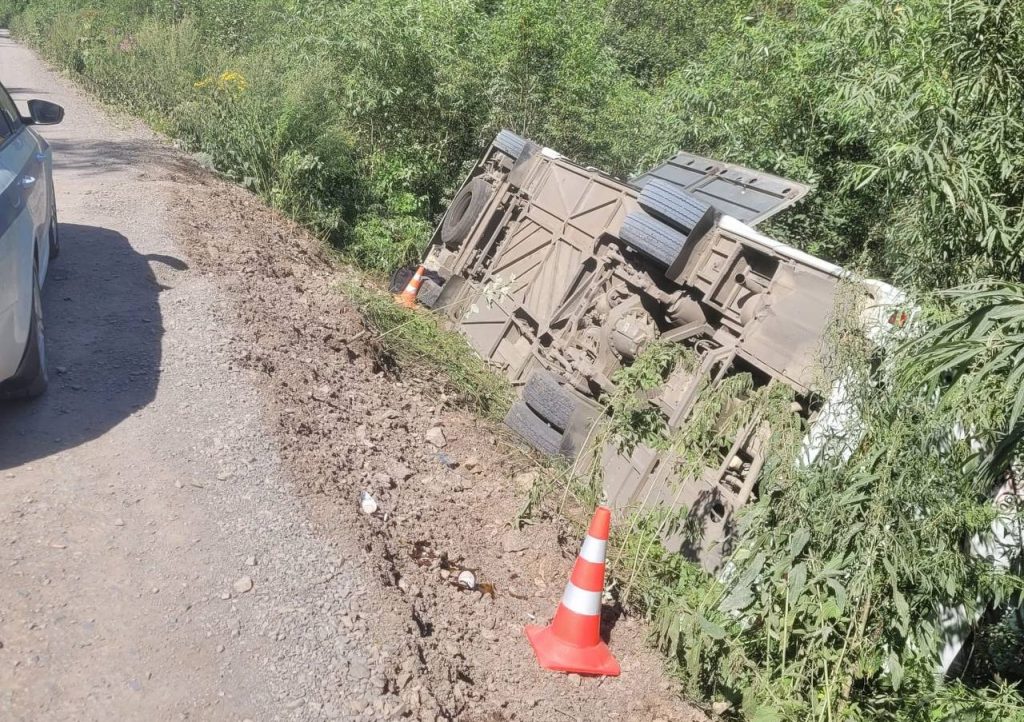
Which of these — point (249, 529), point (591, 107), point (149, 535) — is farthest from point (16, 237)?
point (591, 107)

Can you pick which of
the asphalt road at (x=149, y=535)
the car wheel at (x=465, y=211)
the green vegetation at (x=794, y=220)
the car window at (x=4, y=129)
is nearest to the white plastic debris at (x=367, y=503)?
the asphalt road at (x=149, y=535)

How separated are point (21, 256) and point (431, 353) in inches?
147

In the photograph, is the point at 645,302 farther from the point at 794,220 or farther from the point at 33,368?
the point at 33,368

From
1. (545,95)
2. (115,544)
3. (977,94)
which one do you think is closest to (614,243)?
(977,94)

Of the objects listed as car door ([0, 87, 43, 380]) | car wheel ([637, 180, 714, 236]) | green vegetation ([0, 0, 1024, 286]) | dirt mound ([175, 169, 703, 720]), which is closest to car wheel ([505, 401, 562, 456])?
dirt mound ([175, 169, 703, 720])

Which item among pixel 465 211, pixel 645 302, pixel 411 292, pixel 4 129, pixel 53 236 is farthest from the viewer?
pixel 465 211

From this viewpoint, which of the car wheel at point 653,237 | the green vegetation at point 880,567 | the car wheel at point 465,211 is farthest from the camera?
the car wheel at point 465,211

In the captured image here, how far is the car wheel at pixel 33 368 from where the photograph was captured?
4.79 m

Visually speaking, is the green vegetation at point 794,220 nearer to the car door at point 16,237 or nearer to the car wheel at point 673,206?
the car wheel at point 673,206

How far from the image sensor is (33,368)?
16.0ft

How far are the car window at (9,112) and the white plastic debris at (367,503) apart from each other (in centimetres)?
329

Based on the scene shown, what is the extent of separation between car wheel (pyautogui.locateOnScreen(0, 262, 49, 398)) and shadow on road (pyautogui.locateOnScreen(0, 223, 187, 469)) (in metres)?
0.08

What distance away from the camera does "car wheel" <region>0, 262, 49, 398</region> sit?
15.7 feet

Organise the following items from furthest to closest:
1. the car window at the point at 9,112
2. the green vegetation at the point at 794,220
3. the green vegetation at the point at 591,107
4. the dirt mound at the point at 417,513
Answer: the car window at the point at 9,112, the green vegetation at the point at 591,107, the dirt mound at the point at 417,513, the green vegetation at the point at 794,220
